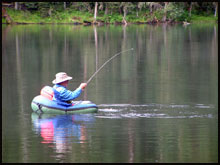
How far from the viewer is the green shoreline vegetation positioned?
6500cm

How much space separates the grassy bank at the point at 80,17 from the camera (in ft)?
209

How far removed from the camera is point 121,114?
43.8ft

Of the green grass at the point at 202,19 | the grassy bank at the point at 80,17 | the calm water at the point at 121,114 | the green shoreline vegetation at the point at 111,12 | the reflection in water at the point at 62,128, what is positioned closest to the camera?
the calm water at the point at 121,114

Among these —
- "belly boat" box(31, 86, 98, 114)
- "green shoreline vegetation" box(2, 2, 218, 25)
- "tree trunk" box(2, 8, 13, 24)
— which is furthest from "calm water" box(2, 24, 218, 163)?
"green shoreline vegetation" box(2, 2, 218, 25)

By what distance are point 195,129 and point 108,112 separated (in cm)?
254

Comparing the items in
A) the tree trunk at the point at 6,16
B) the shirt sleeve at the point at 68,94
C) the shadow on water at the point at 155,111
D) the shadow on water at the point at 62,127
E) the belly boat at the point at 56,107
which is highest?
the tree trunk at the point at 6,16

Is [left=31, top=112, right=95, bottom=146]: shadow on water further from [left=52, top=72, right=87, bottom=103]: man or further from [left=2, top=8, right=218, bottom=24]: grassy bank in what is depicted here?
[left=2, top=8, right=218, bottom=24]: grassy bank

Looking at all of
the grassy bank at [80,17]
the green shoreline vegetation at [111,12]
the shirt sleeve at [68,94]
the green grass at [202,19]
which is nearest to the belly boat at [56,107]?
the shirt sleeve at [68,94]

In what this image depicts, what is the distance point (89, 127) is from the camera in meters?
12.1

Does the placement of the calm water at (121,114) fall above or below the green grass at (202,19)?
below

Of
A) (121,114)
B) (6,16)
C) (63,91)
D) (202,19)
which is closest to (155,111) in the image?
(121,114)

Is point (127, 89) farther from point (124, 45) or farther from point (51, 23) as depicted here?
point (51, 23)

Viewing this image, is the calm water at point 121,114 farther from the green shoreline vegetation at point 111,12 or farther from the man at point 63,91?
the green shoreline vegetation at point 111,12

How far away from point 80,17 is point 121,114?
178 ft
